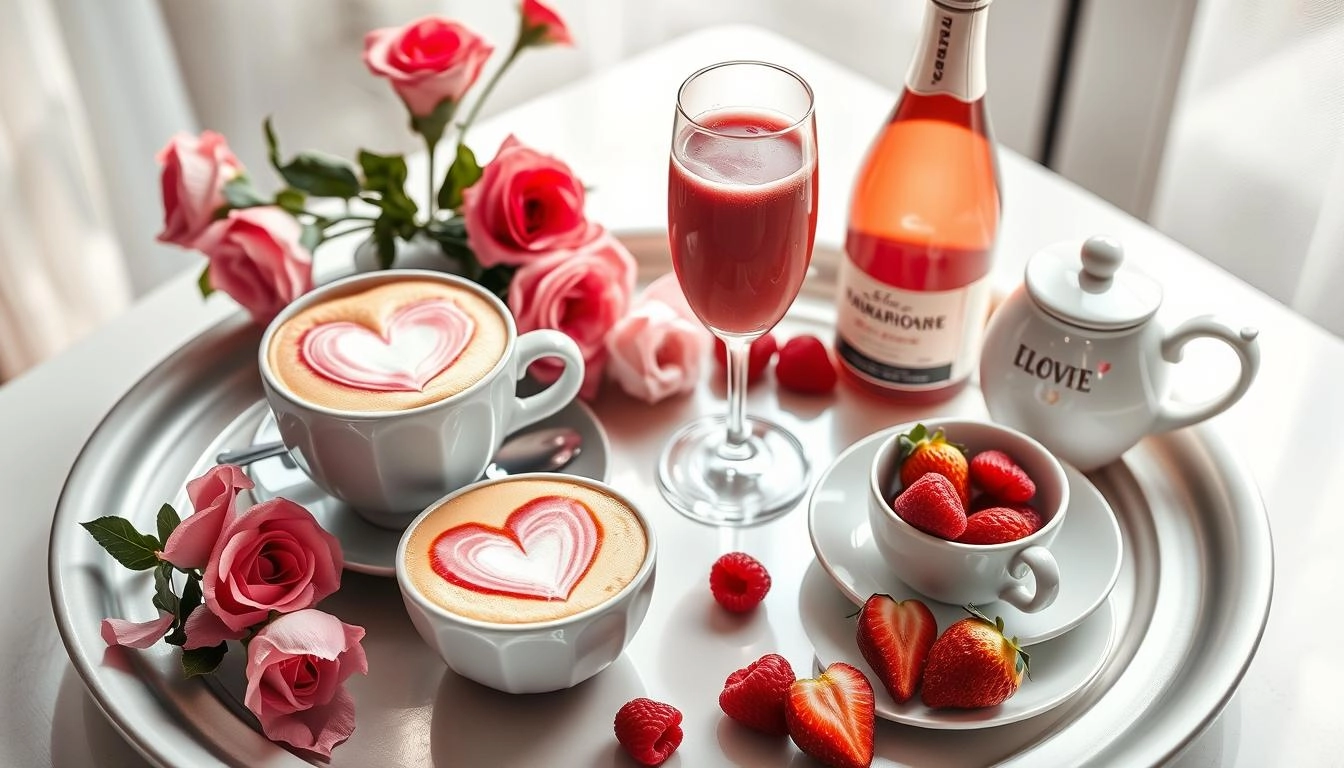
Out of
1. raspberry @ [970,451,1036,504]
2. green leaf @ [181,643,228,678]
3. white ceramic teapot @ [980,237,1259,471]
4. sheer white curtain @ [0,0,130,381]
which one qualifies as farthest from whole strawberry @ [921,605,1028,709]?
sheer white curtain @ [0,0,130,381]

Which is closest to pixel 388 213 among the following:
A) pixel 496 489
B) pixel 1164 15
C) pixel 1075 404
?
pixel 496 489

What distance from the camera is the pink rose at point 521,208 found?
104cm

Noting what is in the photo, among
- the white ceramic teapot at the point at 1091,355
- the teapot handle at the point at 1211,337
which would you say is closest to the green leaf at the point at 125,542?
the white ceramic teapot at the point at 1091,355

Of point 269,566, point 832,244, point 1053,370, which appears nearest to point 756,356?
point 832,244

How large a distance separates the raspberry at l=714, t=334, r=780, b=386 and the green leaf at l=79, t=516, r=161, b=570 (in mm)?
515

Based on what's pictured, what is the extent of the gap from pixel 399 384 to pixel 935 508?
385 millimetres

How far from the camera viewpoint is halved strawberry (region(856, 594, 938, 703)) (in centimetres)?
79

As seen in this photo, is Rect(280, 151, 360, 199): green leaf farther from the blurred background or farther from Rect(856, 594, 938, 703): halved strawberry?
Rect(856, 594, 938, 703): halved strawberry

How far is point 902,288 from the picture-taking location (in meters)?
1.06

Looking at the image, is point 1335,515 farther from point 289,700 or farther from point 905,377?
point 289,700

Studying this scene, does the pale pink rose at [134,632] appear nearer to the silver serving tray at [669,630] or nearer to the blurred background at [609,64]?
the silver serving tray at [669,630]

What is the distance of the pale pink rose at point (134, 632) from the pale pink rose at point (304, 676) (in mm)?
69

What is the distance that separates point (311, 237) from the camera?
1100 millimetres

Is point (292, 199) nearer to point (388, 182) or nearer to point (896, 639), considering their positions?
point (388, 182)
